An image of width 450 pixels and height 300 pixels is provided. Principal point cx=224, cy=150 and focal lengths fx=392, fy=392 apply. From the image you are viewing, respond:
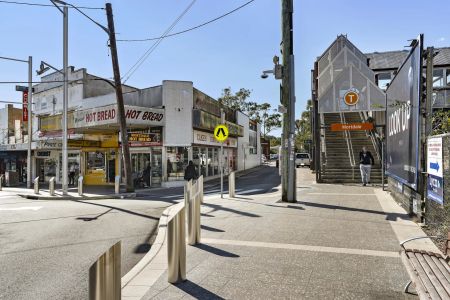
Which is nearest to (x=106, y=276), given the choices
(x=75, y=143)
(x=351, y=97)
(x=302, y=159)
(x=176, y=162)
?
(x=176, y=162)

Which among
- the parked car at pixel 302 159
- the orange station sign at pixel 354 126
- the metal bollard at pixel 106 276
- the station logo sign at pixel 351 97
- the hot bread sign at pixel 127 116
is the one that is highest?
the station logo sign at pixel 351 97

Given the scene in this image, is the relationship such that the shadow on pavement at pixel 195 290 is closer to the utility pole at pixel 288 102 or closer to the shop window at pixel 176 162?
the utility pole at pixel 288 102

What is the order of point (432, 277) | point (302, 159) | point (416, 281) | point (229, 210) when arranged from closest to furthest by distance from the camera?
point (416, 281) → point (432, 277) → point (229, 210) → point (302, 159)

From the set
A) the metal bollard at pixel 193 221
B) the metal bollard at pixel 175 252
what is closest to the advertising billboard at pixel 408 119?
the metal bollard at pixel 193 221

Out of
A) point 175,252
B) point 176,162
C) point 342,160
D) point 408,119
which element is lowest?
point 175,252

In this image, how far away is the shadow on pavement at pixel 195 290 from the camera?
13.8ft

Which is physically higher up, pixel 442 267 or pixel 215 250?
pixel 442 267

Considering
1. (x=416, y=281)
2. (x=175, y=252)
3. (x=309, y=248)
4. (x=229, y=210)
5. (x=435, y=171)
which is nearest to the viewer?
(x=416, y=281)

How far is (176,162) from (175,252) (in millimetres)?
18501

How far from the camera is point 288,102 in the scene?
12.0m

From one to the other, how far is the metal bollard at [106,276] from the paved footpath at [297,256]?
1.24 metres

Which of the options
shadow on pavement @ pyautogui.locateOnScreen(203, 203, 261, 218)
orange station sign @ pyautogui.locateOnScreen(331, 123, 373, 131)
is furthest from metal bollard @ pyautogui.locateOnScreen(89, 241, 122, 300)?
orange station sign @ pyautogui.locateOnScreen(331, 123, 373, 131)

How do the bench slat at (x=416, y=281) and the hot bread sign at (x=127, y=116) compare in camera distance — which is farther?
Result: the hot bread sign at (x=127, y=116)

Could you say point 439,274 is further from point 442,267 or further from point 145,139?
point 145,139
